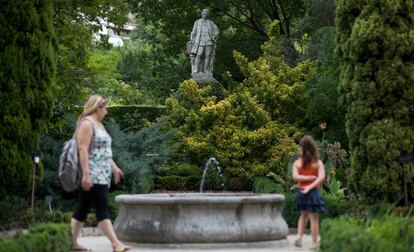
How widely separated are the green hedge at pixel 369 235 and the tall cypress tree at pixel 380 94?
3.88 metres

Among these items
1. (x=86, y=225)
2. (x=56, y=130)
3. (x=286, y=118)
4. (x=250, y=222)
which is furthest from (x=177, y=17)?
(x=250, y=222)

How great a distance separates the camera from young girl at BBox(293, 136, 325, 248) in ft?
35.3

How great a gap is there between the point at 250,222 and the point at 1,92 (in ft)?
16.4

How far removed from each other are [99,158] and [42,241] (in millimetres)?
1469

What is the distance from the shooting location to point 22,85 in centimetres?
1373

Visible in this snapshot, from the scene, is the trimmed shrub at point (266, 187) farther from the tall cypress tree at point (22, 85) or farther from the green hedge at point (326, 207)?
the tall cypress tree at point (22, 85)

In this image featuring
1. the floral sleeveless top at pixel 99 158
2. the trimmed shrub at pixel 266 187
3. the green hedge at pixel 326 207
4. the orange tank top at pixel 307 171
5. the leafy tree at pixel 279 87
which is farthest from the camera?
the leafy tree at pixel 279 87

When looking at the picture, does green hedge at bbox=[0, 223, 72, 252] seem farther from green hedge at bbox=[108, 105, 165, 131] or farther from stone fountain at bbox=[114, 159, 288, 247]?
green hedge at bbox=[108, 105, 165, 131]

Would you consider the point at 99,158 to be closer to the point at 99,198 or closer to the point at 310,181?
the point at 99,198

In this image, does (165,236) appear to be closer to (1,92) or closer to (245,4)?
(1,92)

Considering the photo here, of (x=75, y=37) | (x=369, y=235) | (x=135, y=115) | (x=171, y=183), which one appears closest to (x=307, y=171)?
(x=369, y=235)

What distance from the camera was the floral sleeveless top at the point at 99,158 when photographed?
948 centimetres

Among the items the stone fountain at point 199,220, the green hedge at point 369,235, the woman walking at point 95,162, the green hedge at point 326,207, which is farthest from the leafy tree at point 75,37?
the green hedge at point 369,235

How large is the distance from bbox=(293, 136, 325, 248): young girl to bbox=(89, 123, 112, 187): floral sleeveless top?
2568mm
